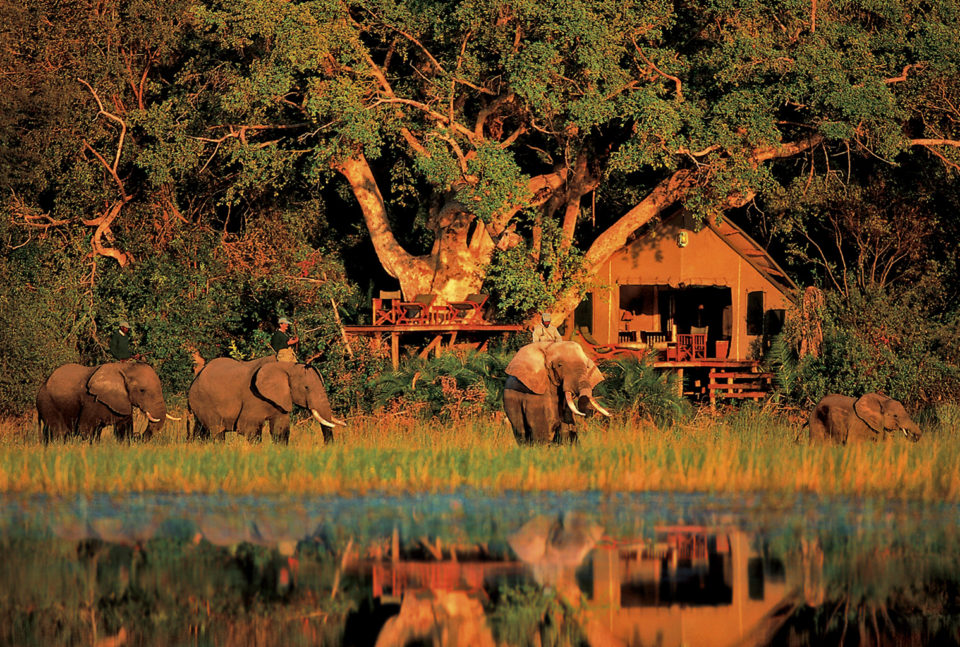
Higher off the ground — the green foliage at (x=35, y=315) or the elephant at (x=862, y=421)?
the green foliage at (x=35, y=315)

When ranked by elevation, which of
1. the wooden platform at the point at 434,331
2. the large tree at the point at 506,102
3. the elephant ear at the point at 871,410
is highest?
the large tree at the point at 506,102

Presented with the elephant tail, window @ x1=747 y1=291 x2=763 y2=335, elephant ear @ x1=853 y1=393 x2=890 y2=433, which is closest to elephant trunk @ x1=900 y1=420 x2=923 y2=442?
elephant ear @ x1=853 y1=393 x2=890 y2=433

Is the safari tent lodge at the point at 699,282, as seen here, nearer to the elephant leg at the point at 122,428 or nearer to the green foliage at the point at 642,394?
the green foliage at the point at 642,394

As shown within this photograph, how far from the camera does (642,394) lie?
26.3 metres

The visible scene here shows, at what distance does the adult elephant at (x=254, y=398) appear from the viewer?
825 inches

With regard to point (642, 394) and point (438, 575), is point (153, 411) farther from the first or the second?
point (438, 575)

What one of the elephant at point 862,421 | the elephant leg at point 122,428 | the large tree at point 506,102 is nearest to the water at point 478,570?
the elephant at point 862,421

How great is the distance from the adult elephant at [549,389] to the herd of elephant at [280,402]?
0.01 m

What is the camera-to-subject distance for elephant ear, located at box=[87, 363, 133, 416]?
70.6 feet

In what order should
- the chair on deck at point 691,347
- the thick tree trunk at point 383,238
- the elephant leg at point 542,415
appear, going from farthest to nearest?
the thick tree trunk at point 383,238, the chair on deck at point 691,347, the elephant leg at point 542,415

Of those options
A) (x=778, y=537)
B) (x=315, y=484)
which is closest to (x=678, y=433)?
(x=315, y=484)

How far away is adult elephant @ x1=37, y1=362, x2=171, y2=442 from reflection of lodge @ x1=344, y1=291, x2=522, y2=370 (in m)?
8.12

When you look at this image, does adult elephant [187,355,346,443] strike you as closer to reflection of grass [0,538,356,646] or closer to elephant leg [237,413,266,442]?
elephant leg [237,413,266,442]

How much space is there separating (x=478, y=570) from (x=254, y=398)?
32.8 ft
